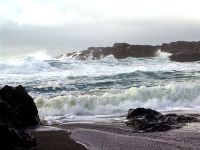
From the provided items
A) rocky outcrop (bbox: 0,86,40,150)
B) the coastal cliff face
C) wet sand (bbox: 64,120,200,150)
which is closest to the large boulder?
rocky outcrop (bbox: 0,86,40,150)

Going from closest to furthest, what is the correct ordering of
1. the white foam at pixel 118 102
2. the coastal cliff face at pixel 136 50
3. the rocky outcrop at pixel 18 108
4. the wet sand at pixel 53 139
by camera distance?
the wet sand at pixel 53 139 → the rocky outcrop at pixel 18 108 → the white foam at pixel 118 102 → the coastal cliff face at pixel 136 50

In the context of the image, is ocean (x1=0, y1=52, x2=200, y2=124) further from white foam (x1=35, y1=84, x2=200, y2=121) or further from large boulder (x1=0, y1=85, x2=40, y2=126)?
large boulder (x1=0, y1=85, x2=40, y2=126)

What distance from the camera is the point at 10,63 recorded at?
33.6 m

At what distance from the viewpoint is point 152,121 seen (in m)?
9.67

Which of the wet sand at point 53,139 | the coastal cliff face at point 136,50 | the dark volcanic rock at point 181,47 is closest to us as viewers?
the wet sand at point 53,139

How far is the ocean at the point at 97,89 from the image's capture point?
535 inches

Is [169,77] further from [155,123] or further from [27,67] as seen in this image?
[155,123]

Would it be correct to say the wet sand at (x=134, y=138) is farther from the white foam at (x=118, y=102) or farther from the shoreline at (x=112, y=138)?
the white foam at (x=118, y=102)

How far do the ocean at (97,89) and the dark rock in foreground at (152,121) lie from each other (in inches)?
59.7

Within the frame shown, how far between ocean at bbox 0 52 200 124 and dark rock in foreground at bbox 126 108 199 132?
4.98ft

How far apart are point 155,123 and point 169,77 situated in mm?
16846

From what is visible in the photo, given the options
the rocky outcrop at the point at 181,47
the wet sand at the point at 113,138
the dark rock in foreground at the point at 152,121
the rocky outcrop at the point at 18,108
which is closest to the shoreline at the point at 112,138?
the wet sand at the point at 113,138

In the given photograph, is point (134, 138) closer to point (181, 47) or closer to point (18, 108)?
point (18, 108)

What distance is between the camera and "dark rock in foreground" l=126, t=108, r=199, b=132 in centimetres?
912
